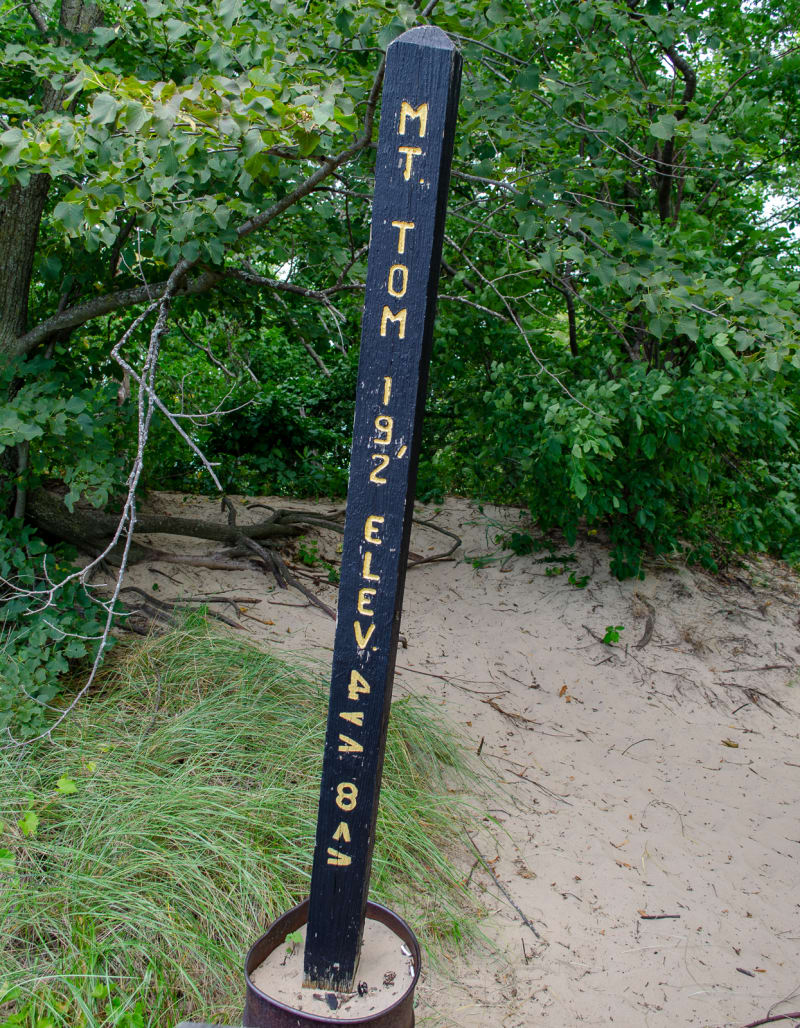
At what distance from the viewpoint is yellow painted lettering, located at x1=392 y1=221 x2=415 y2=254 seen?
66.8 inches

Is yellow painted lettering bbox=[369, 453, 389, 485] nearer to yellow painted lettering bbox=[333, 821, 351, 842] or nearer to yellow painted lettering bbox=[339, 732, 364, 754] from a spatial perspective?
yellow painted lettering bbox=[339, 732, 364, 754]

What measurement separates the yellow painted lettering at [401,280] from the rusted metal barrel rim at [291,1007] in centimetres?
146

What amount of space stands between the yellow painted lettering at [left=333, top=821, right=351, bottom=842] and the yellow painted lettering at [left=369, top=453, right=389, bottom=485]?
78cm

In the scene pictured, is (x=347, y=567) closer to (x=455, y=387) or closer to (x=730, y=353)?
(x=730, y=353)

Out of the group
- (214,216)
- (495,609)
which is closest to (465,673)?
(495,609)

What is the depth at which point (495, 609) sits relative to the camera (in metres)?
5.58

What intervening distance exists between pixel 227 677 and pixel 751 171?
15.2ft

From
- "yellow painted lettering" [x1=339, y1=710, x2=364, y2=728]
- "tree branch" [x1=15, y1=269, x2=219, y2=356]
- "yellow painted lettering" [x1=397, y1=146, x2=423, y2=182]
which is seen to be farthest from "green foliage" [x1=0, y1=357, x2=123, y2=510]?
"yellow painted lettering" [x1=397, y1=146, x2=423, y2=182]

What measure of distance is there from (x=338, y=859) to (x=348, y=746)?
0.88 ft

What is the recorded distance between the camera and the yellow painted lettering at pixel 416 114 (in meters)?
1.66

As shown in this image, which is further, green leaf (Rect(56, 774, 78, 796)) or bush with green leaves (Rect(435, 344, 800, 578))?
bush with green leaves (Rect(435, 344, 800, 578))

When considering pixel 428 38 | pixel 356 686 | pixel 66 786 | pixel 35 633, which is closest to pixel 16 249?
pixel 35 633

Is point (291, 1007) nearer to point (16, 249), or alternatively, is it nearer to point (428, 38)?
point (428, 38)

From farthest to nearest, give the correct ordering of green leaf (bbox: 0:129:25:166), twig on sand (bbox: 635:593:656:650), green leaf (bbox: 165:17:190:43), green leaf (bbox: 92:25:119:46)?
twig on sand (bbox: 635:593:656:650)
green leaf (bbox: 92:25:119:46)
green leaf (bbox: 165:17:190:43)
green leaf (bbox: 0:129:25:166)
